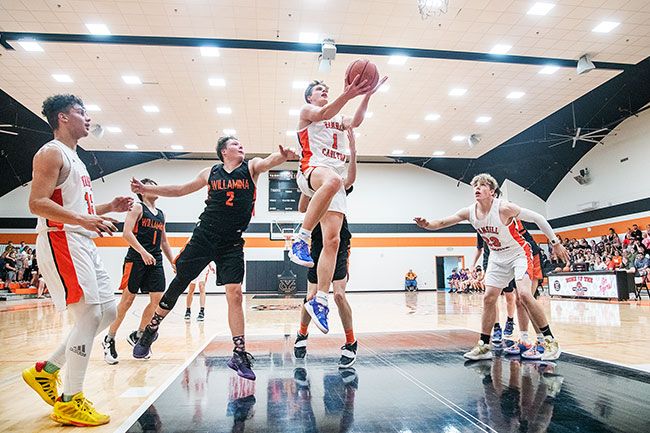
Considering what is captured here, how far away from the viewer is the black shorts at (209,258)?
3.22 metres

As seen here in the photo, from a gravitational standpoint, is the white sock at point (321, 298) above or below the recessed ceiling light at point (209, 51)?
below

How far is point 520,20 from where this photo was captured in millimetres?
9328

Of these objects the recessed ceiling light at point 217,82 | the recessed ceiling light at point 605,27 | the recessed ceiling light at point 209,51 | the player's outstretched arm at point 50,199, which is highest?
the recessed ceiling light at point 605,27

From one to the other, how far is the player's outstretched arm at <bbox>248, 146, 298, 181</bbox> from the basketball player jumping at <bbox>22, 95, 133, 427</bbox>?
1.16m

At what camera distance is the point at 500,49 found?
34.7 ft

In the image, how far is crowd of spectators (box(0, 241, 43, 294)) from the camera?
51.2 feet

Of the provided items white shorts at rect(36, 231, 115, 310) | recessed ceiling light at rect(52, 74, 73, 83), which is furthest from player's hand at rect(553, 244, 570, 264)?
recessed ceiling light at rect(52, 74, 73, 83)

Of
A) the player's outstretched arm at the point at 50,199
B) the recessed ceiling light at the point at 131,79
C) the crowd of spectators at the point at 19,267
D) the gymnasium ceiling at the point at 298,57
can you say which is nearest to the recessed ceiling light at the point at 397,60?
the gymnasium ceiling at the point at 298,57

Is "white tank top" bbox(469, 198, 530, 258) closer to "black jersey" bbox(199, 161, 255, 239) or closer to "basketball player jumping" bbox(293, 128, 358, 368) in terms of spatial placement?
"basketball player jumping" bbox(293, 128, 358, 368)

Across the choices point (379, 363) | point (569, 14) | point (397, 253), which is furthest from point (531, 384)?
point (397, 253)

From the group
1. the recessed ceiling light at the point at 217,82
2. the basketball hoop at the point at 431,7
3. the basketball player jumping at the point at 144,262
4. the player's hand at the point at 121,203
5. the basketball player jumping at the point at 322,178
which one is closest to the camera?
the player's hand at the point at 121,203

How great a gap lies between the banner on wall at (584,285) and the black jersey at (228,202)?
1178cm

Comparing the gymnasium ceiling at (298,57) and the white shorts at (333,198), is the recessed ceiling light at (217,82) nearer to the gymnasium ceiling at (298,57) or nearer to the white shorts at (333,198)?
the gymnasium ceiling at (298,57)

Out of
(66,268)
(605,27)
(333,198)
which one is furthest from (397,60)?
(66,268)
